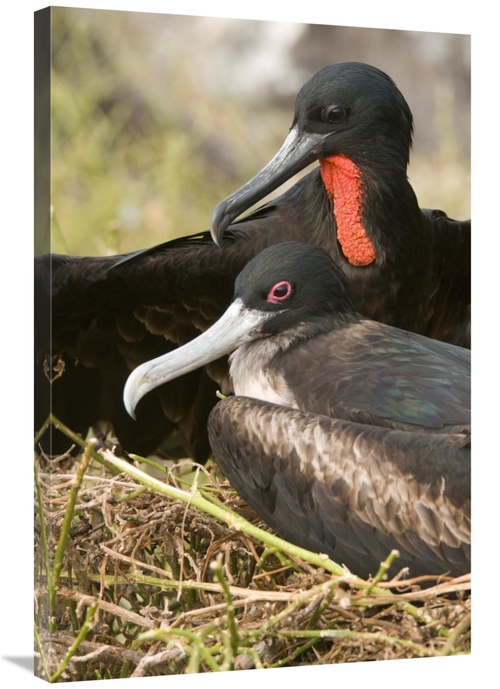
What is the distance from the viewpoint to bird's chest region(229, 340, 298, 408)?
12.0 ft

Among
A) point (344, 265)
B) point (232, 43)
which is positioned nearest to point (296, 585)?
point (344, 265)

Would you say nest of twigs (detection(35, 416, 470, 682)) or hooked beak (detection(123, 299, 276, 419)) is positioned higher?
hooked beak (detection(123, 299, 276, 419))

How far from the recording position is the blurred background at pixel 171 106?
359cm

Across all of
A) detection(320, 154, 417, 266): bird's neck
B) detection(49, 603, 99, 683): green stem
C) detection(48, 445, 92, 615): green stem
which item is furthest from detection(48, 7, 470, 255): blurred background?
detection(49, 603, 99, 683): green stem

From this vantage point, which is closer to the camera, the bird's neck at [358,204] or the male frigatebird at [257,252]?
the male frigatebird at [257,252]

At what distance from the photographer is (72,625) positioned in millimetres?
3541

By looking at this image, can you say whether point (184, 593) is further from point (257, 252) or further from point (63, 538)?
point (257, 252)

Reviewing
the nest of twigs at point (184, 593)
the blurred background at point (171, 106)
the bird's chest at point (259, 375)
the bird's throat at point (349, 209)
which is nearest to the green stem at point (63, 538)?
the nest of twigs at point (184, 593)

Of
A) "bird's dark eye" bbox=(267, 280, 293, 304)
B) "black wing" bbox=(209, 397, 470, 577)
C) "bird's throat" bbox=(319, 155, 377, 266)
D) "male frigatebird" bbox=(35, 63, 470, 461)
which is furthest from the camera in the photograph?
"bird's throat" bbox=(319, 155, 377, 266)

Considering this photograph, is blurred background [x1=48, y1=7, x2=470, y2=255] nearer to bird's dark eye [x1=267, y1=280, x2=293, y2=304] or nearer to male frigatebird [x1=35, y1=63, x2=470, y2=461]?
male frigatebird [x1=35, y1=63, x2=470, y2=461]

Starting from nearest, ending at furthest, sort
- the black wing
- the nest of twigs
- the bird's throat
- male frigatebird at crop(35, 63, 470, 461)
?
the black wing, the nest of twigs, male frigatebird at crop(35, 63, 470, 461), the bird's throat

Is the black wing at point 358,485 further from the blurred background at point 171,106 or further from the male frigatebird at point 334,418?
the blurred background at point 171,106

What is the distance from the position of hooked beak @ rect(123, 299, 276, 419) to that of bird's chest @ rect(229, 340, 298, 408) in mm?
32

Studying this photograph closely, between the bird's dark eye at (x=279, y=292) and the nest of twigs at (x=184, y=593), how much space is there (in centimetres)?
51
